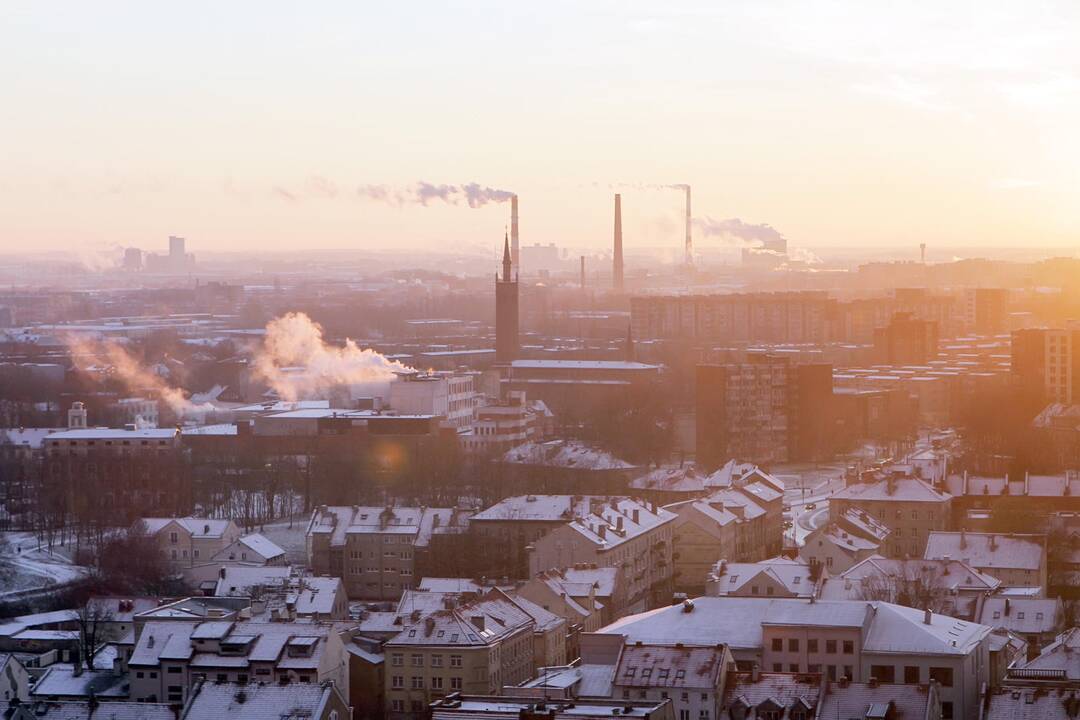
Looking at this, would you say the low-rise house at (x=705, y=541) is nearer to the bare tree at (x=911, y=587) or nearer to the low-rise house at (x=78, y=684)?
the bare tree at (x=911, y=587)

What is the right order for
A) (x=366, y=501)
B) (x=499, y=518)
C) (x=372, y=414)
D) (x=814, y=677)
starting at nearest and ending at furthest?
(x=814, y=677) → (x=499, y=518) → (x=366, y=501) → (x=372, y=414)

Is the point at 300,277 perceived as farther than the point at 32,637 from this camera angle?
Yes

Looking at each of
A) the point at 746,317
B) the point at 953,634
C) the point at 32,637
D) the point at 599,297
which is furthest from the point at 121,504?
the point at 599,297

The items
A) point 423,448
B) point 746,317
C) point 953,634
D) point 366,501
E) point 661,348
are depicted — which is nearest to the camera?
point 953,634

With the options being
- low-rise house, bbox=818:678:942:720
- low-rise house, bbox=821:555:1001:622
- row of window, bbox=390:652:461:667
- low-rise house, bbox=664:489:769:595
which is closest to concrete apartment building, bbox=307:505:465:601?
low-rise house, bbox=664:489:769:595

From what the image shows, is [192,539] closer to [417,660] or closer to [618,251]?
[417,660]

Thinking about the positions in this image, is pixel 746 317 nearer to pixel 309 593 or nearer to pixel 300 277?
pixel 309 593
